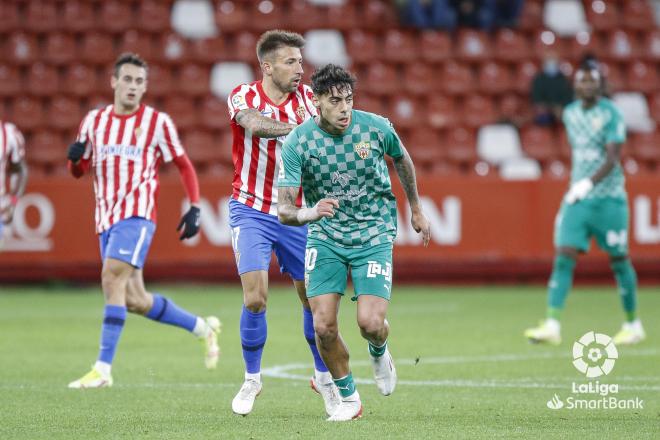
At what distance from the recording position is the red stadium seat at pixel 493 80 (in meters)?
18.9

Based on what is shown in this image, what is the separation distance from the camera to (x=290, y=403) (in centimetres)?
758

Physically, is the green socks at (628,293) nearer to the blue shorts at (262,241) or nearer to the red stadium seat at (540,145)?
the blue shorts at (262,241)

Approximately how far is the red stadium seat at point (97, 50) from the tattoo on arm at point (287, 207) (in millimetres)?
12728

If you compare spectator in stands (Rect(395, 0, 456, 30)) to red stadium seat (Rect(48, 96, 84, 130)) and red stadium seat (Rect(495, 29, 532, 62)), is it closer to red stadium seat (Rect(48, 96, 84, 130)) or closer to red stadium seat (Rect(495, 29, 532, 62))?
red stadium seat (Rect(495, 29, 532, 62))

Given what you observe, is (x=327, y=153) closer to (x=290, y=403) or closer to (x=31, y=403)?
(x=290, y=403)

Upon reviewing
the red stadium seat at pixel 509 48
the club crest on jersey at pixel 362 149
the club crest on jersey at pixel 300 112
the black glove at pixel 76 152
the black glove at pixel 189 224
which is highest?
the red stadium seat at pixel 509 48

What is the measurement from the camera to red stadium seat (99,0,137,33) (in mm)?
19125

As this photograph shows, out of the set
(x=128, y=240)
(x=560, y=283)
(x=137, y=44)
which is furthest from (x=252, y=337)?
(x=137, y=44)

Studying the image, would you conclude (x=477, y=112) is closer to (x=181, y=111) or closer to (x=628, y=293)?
(x=181, y=111)

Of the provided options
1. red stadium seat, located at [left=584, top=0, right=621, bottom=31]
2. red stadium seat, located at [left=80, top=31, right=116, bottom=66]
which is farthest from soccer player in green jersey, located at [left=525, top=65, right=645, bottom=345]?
red stadium seat, located at [left=80, top=31, right=116, bottom=66]

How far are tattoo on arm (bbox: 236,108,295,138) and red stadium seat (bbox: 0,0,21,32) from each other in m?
12.6

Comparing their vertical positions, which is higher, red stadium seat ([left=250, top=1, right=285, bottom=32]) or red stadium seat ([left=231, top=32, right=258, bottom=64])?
red stadium seat ([left=250, top=1, right=285, bottom=32])

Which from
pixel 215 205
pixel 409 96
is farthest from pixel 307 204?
pixel 409 96

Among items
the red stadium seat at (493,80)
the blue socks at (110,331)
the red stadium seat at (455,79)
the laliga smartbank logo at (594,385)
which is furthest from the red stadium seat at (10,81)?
the laliga smartbank logo at (594,385)
